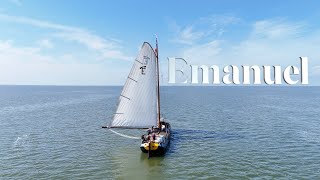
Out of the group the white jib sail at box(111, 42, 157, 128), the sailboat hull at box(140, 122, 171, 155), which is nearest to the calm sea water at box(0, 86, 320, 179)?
the sailboat hull at box(140, 122, 171, 155)

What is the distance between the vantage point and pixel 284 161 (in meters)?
41.3

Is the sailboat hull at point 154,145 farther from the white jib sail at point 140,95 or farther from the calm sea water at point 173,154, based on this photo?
the white jib sail at point 140,95

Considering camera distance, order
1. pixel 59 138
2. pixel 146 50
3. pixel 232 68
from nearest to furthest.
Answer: pixel 146 50, pixel 232 68, pixel 59 138

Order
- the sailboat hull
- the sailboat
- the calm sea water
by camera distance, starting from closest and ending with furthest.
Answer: the calm sea water → the sailboat hull → the sailboat

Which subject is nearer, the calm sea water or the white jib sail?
the calm sea water

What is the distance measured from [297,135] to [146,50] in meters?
34.2

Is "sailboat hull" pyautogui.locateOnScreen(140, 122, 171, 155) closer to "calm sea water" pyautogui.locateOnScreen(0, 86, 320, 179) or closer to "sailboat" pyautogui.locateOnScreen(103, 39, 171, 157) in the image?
"sailboat" pyautogui.locateOnScreen(103, 39, 171, 157)

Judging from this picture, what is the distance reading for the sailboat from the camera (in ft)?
157

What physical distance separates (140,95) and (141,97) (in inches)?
15.5

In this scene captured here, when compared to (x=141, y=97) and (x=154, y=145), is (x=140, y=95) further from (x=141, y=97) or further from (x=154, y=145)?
(x=154, y=145)

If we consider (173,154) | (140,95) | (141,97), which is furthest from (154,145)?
(140,95)

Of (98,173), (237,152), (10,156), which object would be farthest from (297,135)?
(10,156)

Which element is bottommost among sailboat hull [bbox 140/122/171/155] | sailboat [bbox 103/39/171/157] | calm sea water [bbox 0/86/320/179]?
calm sea water [bbox 0/86/320/179]

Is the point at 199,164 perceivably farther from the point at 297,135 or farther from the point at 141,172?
the point at 297,135
